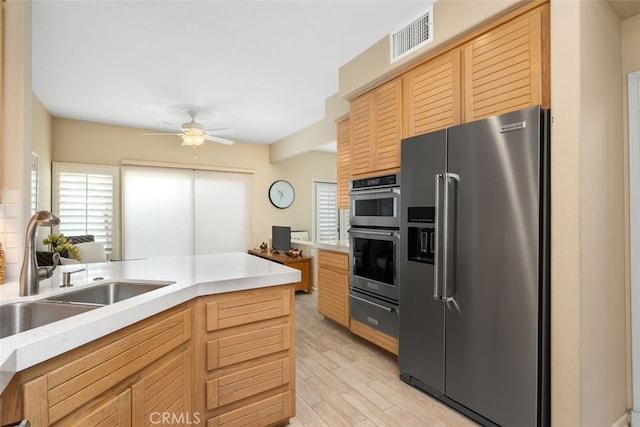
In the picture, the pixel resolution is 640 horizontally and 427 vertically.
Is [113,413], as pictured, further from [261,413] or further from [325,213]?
[325,213]

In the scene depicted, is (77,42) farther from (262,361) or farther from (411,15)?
(262,361)

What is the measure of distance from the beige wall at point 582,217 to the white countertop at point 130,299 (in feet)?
4.53

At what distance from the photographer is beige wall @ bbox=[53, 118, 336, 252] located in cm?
448

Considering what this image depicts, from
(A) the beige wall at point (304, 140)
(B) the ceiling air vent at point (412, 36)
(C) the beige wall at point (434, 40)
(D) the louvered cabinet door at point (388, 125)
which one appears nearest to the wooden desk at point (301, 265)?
(A) the beige wall at point (304, 140)

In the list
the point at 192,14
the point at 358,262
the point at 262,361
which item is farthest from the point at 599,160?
the point at 192,14

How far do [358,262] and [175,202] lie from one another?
366 cm

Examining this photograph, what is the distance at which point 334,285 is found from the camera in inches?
135

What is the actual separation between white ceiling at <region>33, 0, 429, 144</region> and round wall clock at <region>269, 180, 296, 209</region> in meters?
2.09

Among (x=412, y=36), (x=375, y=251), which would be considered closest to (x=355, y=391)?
(x=375, y=251)

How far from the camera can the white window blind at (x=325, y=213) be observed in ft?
21.5

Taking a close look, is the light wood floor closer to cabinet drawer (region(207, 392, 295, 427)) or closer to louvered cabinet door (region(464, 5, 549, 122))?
cabinet drawer (region(207, 392, 295, 427))

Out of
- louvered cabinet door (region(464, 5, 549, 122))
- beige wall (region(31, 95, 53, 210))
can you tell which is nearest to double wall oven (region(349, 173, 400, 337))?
louvered cabinet door (region(464, 5, 549, 122))

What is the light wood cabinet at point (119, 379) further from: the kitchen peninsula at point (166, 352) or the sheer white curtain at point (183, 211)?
the sheer white curtain at point (183, 211)

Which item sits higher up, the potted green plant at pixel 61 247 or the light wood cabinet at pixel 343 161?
the light wood cabinet at pixel 343 161
